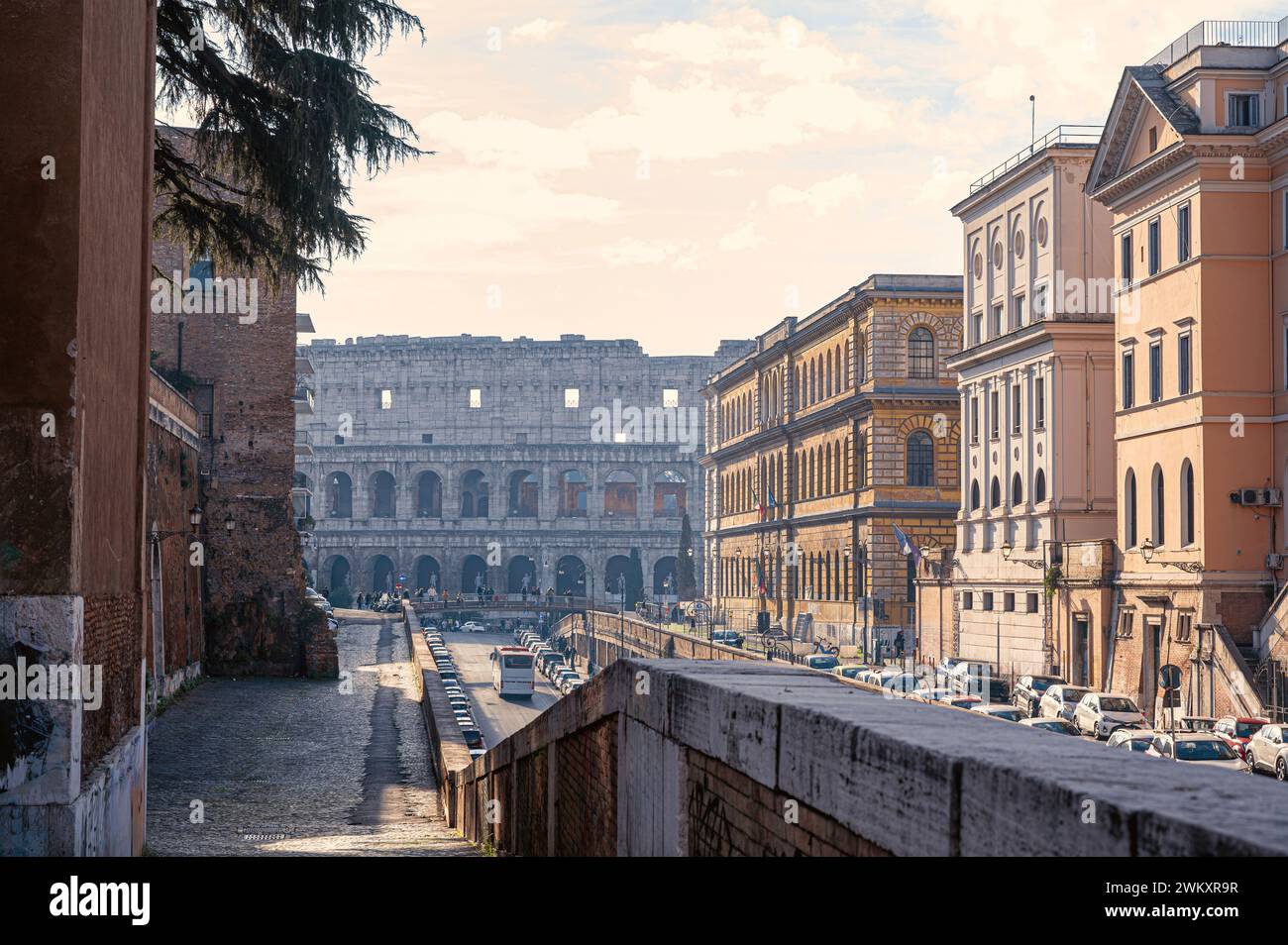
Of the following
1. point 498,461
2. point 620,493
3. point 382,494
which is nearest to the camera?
point 498,461

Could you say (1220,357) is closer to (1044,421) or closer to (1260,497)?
(1260,497)

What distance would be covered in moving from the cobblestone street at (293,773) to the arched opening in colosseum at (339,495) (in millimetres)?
68602

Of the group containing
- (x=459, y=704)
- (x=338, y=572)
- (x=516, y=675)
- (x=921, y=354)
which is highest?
(x=921, y=354)

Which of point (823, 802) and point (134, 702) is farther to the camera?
point (134, 702)

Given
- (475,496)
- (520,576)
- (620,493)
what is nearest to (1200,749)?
(620,493)

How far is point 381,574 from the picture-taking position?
343 ft

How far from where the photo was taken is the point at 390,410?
10781cm

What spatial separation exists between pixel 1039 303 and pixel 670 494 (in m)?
61.1

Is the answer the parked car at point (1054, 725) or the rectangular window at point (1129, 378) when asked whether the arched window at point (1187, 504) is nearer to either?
the rectangular window at point (1129, 378)

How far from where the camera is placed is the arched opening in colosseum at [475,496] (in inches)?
4168

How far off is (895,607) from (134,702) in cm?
4737
